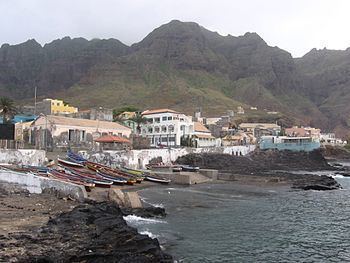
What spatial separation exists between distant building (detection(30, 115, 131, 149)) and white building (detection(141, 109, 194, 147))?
74.4 ft

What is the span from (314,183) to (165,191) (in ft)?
85.8

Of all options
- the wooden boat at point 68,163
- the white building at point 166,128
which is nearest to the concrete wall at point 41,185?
the wooden boat at point 68,163

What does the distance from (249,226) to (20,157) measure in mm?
31383

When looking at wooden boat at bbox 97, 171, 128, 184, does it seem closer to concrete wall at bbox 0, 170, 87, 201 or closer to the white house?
concrete wall at bbox 0, 170, 87, 201

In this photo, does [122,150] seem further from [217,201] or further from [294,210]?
[294,210]

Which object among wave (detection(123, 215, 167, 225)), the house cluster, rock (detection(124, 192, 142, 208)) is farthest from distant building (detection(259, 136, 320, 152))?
wave (detection(123, 215, 167, 225))

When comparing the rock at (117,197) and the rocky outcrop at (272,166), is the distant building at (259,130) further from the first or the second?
the rock at (117,197)

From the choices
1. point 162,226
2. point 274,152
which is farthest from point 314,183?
point 274,152

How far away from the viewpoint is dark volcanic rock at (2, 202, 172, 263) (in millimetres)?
18375

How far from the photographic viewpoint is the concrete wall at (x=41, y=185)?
117 feet

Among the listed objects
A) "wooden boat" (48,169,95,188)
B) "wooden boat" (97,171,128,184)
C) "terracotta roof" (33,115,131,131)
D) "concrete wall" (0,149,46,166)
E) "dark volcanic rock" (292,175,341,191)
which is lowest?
"dark volcanic rock" (292,175,341,191)

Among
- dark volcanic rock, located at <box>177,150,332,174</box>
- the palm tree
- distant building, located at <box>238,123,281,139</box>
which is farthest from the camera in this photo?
distant building, located at <box>238,123,281,139</box>

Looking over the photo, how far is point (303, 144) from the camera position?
117500 mm

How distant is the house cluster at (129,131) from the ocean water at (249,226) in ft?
83.1
